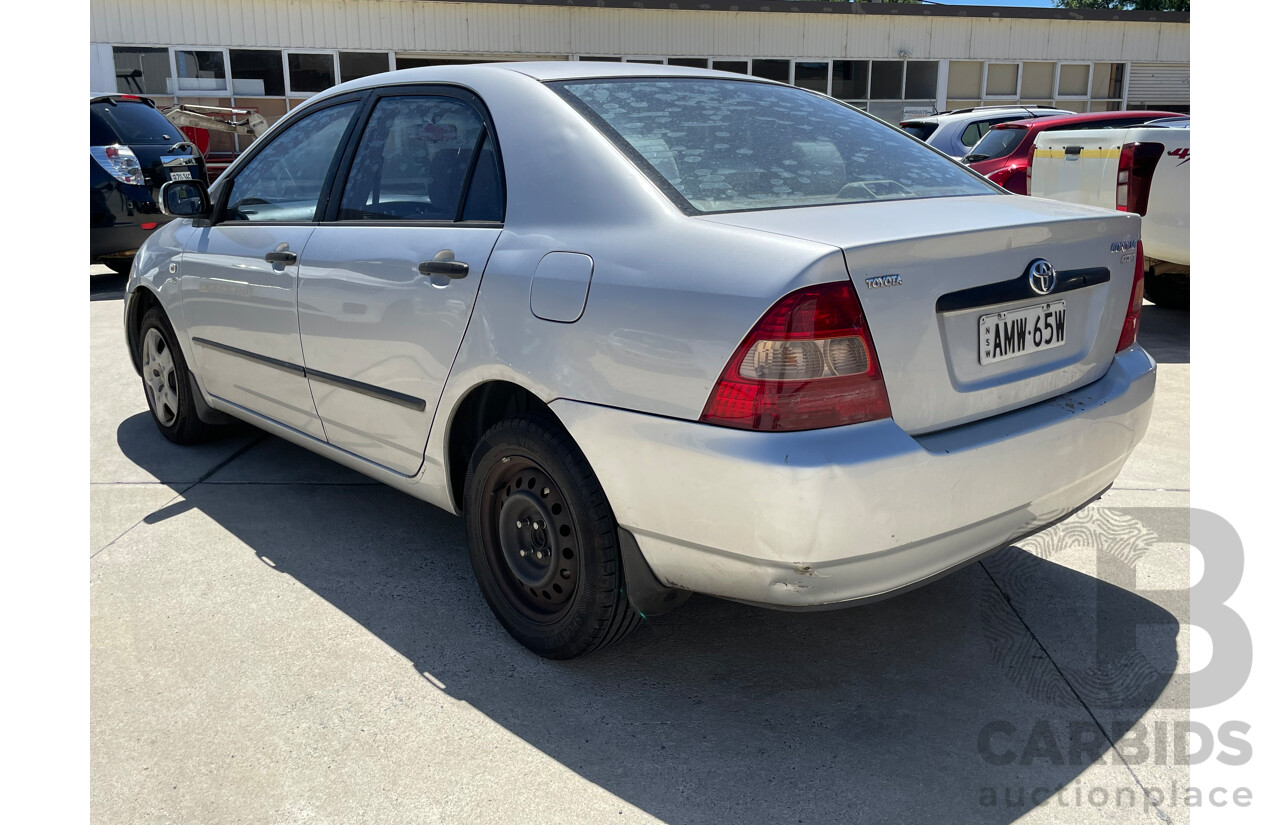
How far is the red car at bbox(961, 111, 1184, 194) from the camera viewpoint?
9812 millimetres

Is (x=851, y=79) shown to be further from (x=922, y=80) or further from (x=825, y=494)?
(x=825, y=494)

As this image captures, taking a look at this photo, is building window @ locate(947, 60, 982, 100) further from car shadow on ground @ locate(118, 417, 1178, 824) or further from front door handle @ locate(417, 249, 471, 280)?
front door handle @ locate(417, 249, 471, 280)

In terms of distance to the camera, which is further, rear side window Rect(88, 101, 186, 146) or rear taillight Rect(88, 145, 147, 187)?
rear side window Rect(88, 101, 186, 146)

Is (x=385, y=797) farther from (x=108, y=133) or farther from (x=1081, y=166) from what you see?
(x=108, y=133)

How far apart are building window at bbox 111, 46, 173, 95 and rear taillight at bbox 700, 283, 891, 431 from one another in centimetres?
2011

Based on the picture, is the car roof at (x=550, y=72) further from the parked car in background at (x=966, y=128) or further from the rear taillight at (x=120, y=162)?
the parked car in background at (x=966, y=128)

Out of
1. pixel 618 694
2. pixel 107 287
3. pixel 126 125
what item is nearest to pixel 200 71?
pixel 126 125

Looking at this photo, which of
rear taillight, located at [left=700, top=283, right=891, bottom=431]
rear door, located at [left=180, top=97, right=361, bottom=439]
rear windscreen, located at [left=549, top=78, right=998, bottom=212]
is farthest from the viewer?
rear door, located at [left=180, top=97, right=361, bottom=439]

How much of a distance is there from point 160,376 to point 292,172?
1.55m

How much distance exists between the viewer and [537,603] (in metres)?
2.89

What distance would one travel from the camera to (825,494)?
211 cm

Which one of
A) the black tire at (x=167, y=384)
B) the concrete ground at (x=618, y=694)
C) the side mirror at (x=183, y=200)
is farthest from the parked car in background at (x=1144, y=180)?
the black tire at (x=167, y=384)

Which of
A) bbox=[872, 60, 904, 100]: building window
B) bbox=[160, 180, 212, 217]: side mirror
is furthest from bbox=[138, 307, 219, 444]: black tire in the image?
bbox=[872, 60, 904, 100]: building window

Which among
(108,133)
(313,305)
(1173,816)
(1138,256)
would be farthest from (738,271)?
(108,133)
